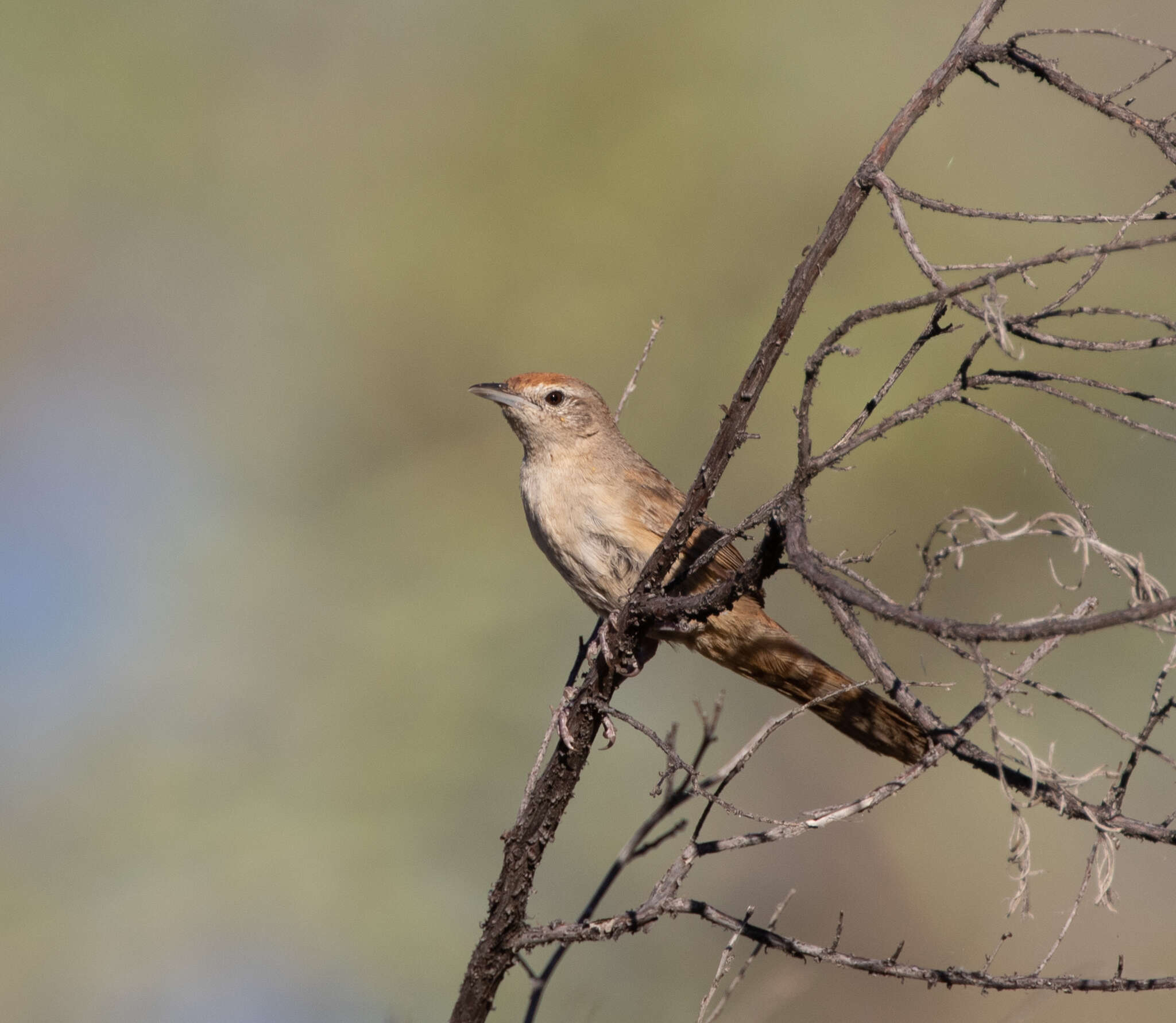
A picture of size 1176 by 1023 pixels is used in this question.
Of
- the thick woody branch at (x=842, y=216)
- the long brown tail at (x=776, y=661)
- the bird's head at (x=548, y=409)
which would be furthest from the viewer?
the bird's head at (x=548, y=409)

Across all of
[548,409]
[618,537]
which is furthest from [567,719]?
[548,409]

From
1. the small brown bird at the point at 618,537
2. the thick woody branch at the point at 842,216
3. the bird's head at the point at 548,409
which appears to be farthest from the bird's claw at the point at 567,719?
the bird's head at the point at 548,409

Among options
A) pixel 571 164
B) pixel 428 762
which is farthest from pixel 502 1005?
pixel 571 164

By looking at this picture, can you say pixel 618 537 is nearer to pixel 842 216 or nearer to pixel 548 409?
pixel 548 409

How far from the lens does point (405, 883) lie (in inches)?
318

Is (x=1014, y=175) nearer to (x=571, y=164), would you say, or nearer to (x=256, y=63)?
(x=571, y=164)

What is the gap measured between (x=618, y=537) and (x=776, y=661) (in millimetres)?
801

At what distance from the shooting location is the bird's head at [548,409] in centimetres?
474

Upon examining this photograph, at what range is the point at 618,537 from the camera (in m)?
4.41

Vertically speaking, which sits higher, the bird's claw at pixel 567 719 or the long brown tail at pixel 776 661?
the long brown tail at pixel 776 661

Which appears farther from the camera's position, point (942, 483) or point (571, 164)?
point (571, 164)

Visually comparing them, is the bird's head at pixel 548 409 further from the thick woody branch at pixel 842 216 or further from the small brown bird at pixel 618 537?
the thick woody branch at pixel 842 216

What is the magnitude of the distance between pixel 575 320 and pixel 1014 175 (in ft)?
14.1

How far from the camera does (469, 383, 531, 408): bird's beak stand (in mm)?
4797
